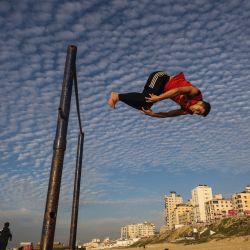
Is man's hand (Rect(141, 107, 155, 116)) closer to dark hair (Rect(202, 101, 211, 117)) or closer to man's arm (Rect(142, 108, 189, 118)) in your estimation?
man's arm (Rect(142, 108, 189, 118))

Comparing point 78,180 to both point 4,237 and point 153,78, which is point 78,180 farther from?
point 4,237

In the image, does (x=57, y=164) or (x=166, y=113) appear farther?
(x=166, y=113)

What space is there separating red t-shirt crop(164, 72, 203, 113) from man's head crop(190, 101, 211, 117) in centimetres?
8

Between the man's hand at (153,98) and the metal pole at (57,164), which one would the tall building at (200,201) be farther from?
the metal pole at (57,164)

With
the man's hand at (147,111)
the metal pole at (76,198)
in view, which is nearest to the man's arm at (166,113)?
the man's hand at (147,111)

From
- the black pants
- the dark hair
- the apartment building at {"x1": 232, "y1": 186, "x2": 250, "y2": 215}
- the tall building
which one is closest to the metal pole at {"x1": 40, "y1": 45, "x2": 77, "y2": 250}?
the black pants

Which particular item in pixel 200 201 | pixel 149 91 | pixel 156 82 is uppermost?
pixel 200 201

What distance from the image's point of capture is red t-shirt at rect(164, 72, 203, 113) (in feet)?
21.2

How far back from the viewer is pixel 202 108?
6.66m

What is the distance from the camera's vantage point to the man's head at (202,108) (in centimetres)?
665

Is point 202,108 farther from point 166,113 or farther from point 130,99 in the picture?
point 130,99

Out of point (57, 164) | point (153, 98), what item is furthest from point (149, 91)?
point (57, 164)

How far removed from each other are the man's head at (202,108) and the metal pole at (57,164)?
2787 millimetres

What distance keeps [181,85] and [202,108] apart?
0.68 metres
